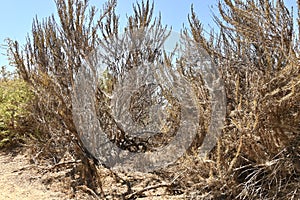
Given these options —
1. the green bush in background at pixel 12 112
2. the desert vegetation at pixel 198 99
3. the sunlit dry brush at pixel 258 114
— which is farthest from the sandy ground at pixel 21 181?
the sunlit dry brush at pixel 258 114

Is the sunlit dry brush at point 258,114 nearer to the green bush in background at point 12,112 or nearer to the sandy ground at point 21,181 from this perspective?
the sandy ground at point 21,181

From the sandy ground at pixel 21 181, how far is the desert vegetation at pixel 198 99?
28 cm

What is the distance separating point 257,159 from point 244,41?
57.2 inches

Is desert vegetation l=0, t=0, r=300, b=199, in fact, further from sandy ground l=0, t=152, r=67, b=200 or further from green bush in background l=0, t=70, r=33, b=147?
green bush in background l=0, t=70, r=33, b=147

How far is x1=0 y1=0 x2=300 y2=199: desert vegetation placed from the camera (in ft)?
11.3

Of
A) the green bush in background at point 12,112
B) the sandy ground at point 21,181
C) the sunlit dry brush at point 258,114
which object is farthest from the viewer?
the green bush in background at point 12,112

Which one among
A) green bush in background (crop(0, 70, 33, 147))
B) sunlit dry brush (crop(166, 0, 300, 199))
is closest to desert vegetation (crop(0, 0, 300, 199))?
sunlit dry brush (crop(166, 0, 300, 199))

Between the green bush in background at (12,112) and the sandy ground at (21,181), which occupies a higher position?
the green bush in background at (12,112)

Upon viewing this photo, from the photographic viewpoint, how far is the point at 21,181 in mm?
6031

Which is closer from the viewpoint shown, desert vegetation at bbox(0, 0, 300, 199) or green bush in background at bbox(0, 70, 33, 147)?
desert vegetation at bbox(0, 0, 300, 199)

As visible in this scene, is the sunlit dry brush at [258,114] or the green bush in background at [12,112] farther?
the green bush in background at [12,112]

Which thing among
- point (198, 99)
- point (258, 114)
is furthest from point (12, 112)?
point (258, 114)

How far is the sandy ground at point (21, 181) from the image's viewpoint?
5.17m

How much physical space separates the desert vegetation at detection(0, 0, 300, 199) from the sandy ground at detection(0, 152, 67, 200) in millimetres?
283
